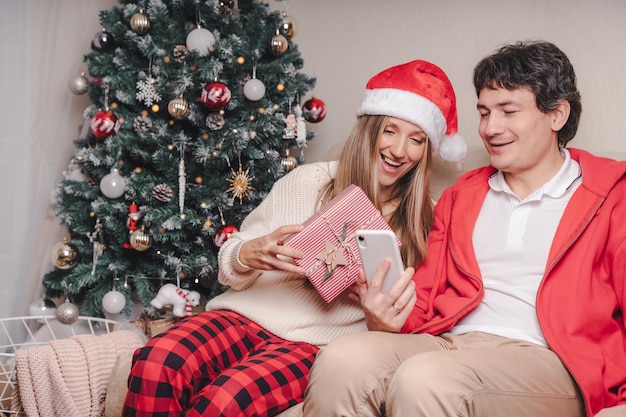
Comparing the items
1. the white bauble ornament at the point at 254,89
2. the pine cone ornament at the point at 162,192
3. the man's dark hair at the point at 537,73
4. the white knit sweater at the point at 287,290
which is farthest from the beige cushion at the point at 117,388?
the man's dark hair at the point at 537,73

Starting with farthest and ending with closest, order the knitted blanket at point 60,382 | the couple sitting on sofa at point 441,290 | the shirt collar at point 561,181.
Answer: the knitted blanket at point 60,382, the shirt collar at point 561,181, the couple sitting on sofa at point 441,290

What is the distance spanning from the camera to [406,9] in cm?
243

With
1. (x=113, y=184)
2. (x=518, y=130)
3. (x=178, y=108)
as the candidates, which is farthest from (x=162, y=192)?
(x=518, y=130)

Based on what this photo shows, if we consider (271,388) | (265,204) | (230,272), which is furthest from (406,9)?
(271,388)

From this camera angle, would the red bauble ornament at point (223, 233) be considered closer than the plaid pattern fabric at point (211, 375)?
No

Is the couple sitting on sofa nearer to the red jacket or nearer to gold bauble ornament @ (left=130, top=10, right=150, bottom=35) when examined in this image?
the red jacket

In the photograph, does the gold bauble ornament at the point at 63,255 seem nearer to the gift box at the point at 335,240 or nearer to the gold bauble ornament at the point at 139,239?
the gold bauble ornament at the point at 139,239

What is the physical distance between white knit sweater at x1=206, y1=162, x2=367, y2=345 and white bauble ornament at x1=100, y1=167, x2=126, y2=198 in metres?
0.55

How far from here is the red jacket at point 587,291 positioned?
133cm

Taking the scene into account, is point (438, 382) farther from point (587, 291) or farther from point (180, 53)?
point (180, 53)

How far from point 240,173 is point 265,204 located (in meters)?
0.38

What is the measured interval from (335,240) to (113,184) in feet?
3.16

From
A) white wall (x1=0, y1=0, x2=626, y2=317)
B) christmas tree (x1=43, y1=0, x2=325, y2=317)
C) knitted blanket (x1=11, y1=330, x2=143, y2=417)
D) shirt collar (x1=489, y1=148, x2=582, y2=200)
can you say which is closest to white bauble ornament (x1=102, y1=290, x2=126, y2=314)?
christmas tree (x1=43, y1=0, x2=325, y2=317)

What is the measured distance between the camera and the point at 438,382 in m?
1.17
